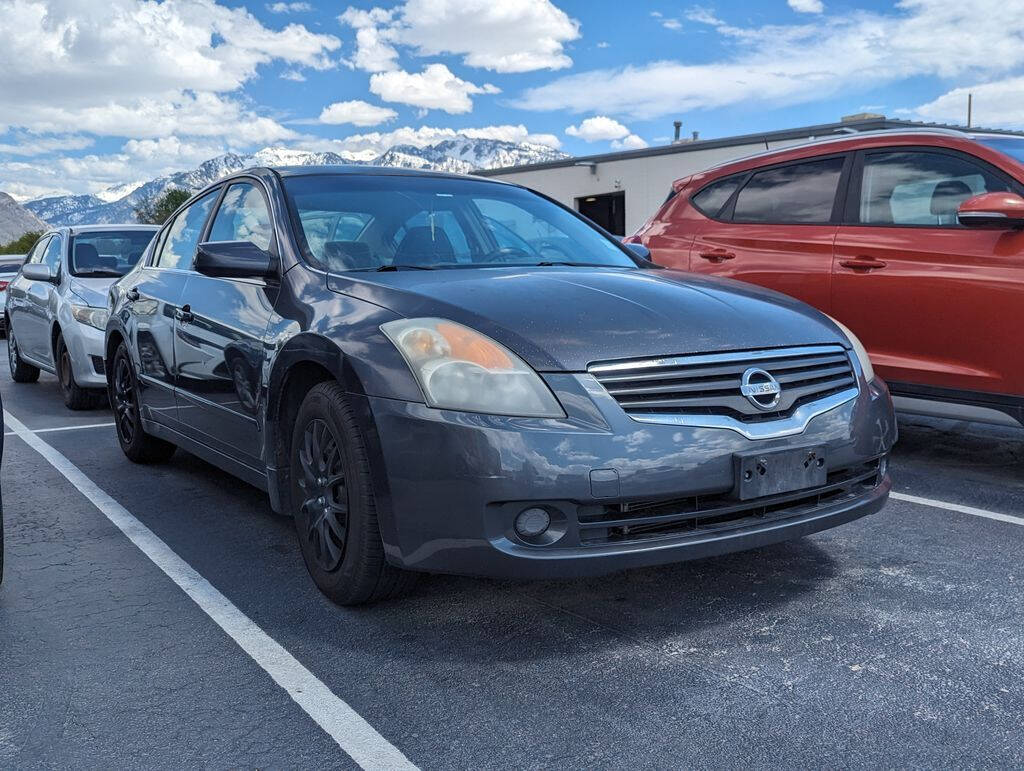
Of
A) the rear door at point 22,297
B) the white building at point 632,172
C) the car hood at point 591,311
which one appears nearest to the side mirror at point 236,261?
the car hood at point 591,311

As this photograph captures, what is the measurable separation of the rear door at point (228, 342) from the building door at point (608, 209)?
25789mm

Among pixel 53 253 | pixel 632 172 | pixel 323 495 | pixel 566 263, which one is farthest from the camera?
pixel 632 172

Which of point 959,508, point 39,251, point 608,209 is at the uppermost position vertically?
point 39,251

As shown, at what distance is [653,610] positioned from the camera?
332cm

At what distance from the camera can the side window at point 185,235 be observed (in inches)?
197

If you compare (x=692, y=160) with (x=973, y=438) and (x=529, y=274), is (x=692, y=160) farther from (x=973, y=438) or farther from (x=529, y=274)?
(x=529, y=274)

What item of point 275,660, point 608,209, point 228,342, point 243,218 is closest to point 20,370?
point 243,218

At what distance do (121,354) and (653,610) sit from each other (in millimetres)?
3719

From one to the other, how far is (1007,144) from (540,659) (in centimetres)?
383

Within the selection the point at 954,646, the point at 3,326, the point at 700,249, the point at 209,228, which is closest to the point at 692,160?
the point at 3,326

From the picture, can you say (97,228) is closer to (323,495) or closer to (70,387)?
(70,387)

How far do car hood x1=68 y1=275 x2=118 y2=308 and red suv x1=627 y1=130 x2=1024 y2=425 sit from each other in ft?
15.0

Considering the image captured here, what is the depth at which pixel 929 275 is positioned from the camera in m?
5.04

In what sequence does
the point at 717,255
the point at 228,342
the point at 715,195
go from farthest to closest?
the point at 715,195
the point at 717,255
the point at 228,342
